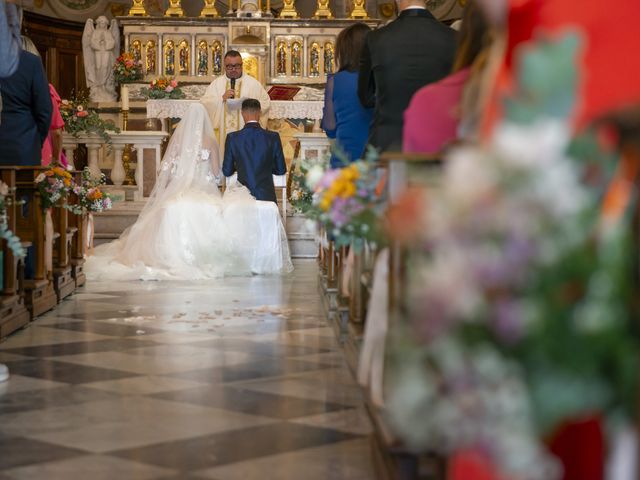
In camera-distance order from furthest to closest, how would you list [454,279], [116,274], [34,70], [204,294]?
[116,274]
[204,294]
[34,70]
[454,279]

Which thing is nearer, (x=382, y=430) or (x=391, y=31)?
(x=382, y=430)

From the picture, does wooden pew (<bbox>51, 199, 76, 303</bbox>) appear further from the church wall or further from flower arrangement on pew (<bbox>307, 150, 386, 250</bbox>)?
the church wall

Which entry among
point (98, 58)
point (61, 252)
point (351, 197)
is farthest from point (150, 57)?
point (351, 197)

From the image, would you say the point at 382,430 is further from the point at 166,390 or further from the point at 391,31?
the point at 391,31

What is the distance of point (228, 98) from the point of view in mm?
13312

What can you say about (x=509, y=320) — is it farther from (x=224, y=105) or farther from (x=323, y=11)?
(x=323, y=11)

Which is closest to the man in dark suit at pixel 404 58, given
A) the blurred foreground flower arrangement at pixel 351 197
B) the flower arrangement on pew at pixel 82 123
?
the blurred foreground flower arrangement at pixel 351 197

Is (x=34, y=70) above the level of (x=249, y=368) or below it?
above

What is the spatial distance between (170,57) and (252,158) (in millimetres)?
7983

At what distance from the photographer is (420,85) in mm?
5039

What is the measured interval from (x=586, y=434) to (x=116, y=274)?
8.20 metres

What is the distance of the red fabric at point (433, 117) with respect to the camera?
3.35m

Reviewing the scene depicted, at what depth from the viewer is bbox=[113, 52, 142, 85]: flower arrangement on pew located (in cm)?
1722

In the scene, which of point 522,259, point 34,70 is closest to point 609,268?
point 522,259
